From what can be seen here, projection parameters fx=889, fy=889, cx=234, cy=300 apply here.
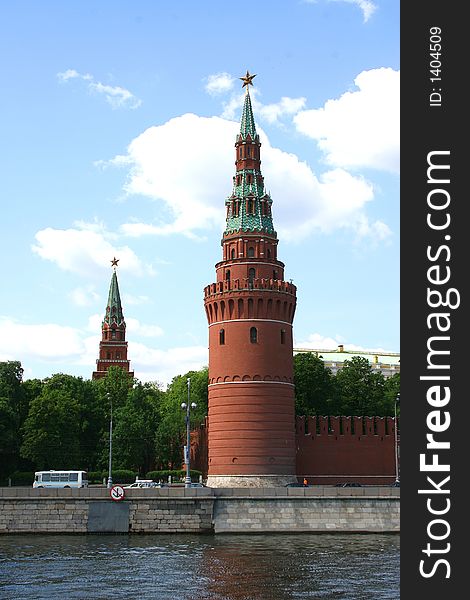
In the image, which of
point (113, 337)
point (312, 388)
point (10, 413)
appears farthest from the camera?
point (113, 337)

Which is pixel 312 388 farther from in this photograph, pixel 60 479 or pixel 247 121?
pixel 60 479

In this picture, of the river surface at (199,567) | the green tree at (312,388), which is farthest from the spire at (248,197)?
the river surface at (199,567)

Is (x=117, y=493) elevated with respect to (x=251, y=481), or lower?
lower

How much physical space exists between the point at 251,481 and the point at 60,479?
45.2 ft

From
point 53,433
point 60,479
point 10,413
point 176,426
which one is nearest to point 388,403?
point 176,426

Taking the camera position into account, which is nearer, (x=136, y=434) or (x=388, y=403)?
(x=136, y=434)

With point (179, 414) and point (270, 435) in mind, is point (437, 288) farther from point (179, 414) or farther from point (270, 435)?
point (179, 414)

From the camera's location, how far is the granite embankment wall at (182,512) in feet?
154

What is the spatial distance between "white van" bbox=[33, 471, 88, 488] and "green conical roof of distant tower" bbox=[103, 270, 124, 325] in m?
66.3

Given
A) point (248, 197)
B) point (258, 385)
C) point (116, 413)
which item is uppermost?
point (248, 197)

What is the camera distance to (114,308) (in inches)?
5123

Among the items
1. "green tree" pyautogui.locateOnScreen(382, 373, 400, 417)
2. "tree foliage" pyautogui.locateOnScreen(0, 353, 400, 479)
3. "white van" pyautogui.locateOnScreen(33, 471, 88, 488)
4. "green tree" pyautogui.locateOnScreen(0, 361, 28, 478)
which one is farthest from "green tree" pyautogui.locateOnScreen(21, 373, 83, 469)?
"green tree" pyautogui.locateOnScreen(382, 373, 400, 417)

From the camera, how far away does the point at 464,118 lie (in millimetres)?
13766

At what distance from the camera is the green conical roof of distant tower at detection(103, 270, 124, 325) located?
12962 centimetres
